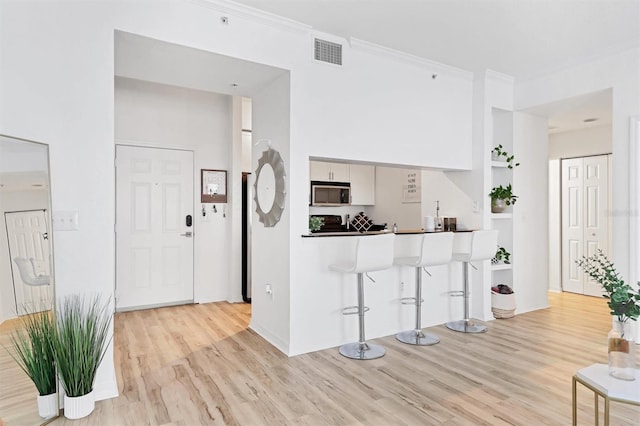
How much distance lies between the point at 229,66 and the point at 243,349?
2496 millimetres

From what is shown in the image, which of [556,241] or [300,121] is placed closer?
[300,121]

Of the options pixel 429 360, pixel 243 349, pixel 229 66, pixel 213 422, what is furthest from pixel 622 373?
pixel 229 66

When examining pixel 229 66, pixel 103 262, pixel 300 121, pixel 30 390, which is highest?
pixel 229 66

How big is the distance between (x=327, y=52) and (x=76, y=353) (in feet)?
10.1

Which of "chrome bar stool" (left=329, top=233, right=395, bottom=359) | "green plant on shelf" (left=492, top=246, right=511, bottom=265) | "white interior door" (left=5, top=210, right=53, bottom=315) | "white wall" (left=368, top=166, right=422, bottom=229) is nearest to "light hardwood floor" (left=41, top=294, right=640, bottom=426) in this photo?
"chrome bar stool" (left=329, top=233, right=395, bottom=359)

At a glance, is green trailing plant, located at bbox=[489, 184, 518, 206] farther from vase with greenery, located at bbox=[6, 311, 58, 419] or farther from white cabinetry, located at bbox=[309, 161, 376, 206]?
vase with greenery, located at bbox=[6, 311, 58, 419]

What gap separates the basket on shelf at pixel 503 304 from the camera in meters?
4.54

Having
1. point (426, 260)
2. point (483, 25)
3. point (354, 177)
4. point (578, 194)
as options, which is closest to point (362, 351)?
point (426, 260)

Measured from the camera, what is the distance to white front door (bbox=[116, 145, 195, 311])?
4.78 metres

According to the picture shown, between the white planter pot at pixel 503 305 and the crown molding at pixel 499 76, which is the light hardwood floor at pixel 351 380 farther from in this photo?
the crown molding at pixel 499 76

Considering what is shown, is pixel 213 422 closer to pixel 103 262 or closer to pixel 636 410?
pixel 103 262

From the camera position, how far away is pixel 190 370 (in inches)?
120

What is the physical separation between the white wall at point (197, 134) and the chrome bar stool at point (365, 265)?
2.40 meters

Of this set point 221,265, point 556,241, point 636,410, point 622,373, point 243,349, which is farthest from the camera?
point 556,241
